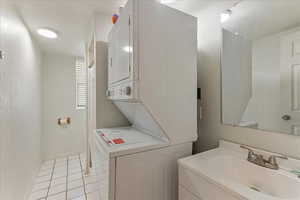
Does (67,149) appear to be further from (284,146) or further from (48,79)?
(284,146)

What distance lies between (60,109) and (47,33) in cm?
187

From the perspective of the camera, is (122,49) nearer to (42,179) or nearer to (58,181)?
(58,181)

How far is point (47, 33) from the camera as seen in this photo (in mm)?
2475

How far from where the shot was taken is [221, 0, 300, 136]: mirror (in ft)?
3.40

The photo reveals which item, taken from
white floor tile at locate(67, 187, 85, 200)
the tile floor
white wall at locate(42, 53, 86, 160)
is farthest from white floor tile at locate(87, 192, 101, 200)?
white wall at locate(42, 53, 86, 160)

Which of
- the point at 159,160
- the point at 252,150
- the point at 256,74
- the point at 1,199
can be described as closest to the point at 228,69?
the point at 256,74

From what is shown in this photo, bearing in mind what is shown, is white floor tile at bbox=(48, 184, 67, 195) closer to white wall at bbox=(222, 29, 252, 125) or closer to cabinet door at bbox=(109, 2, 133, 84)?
cabinet door at bbox=(109, 2, 133, 84)

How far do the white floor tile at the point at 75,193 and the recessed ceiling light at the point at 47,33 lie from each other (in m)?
2.70

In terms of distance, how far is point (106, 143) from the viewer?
4.11 ft

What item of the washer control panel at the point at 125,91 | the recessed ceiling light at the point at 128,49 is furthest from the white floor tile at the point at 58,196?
the recessed ceiling light at the point at 128,49

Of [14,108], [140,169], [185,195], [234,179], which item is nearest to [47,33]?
[14,108]

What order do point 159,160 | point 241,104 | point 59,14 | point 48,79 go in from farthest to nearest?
point 48,79 < point 59,14 < point 241,104 < point 159,160

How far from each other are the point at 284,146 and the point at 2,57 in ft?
8.62

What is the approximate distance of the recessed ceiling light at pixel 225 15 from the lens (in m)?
1.41
